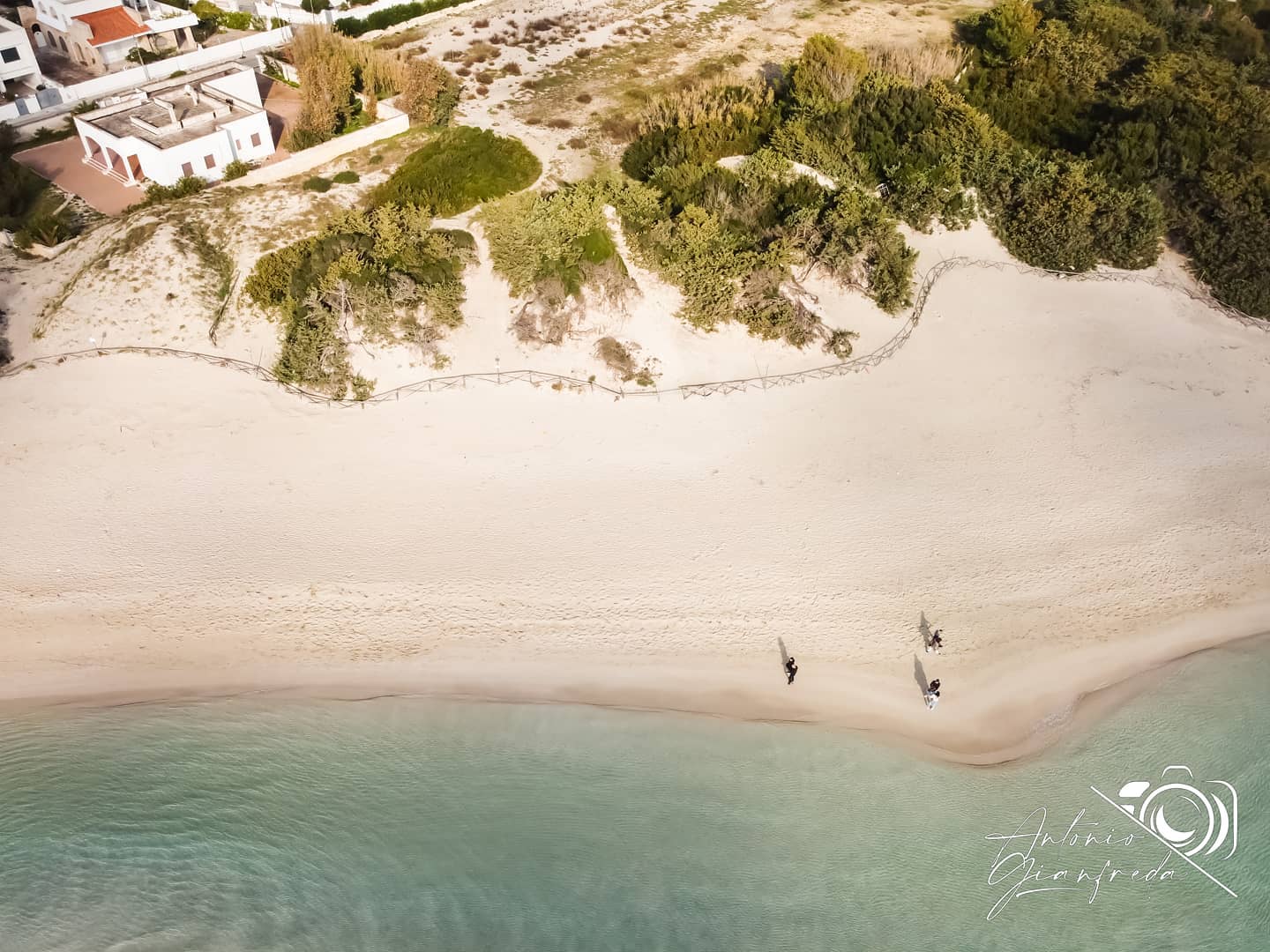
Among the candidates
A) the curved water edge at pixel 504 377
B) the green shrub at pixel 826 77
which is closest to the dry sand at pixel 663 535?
the curved water edge at pixel 504 377

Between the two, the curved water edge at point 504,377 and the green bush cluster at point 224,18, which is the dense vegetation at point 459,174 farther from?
the green bush cluster at point 224,18

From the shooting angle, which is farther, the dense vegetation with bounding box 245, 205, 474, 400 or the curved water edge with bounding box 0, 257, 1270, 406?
the dense vegetation with bounding box 245, 205, 474, 400

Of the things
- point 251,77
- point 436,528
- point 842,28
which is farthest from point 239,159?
point 842,28

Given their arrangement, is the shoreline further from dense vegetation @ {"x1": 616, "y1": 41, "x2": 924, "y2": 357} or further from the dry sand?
dense vegetation @ {"x1": 616, "y1": 41, "x2": 924, "y2": 357}

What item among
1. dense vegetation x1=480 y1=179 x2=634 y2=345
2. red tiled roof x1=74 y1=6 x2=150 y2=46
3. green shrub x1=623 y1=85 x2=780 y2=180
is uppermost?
A: red tiled roof x1=74 y1=6 x2=150 y2=46

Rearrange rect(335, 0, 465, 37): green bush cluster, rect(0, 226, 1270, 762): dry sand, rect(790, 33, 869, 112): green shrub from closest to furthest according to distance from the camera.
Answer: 1. rect(0, 226, 1270, 762): dry sand
2. rect(790, 33, 869, 112): green shrub
3. rect(335, 0, 465, 37): green bush cluster

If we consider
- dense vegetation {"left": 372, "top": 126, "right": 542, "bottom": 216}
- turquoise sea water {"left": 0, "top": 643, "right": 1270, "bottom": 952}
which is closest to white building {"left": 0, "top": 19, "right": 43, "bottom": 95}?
dense vegetation {"left": 372, "top": 126, "right": 542, "bottom": 216}
